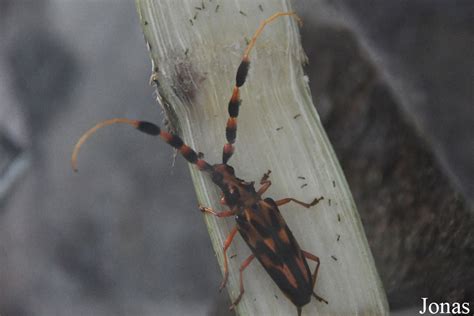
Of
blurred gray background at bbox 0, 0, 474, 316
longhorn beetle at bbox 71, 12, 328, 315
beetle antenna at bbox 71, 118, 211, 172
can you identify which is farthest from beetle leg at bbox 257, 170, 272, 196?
blurred gray background at bbox 0, 0, 474, 316

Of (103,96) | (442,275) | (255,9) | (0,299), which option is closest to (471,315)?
(442,275)

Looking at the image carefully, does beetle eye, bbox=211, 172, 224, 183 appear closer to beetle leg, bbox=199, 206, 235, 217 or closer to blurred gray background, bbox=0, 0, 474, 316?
beetle leg, bbox=199, 206, 235, 217

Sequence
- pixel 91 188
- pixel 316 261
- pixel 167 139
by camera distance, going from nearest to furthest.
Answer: pixel 167 139 < pixel 316 261 < pixel 91 188

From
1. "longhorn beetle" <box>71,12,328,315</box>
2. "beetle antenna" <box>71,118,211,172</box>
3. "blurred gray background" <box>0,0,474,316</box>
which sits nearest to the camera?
"beetle antenna" <box>71,118,211,172</box>

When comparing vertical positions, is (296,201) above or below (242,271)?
above

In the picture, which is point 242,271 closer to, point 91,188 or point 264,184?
point 264,184

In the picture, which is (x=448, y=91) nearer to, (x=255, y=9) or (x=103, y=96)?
(x=255, y=9)

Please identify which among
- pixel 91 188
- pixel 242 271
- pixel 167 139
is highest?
pixel 91 188

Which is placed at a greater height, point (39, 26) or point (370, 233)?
point (39, 26)

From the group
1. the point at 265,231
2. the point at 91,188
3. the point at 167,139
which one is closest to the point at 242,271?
the point at 265,231
